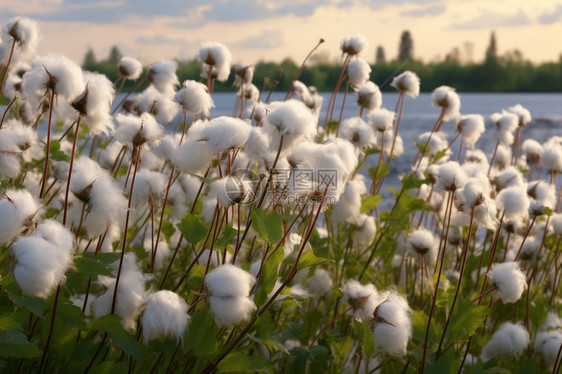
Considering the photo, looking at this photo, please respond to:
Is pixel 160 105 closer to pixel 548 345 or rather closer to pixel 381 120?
pixel 381 120

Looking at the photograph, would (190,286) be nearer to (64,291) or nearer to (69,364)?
(69,364)

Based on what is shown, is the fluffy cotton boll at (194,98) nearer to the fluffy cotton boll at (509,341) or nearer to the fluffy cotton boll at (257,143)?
the fluffy cotton boll at (257,143)

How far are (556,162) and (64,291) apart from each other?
2.21 metres

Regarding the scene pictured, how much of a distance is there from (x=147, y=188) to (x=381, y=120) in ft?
3.73

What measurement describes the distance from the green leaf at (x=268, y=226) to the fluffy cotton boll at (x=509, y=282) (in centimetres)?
78

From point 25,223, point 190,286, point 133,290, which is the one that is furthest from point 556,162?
point 25,223

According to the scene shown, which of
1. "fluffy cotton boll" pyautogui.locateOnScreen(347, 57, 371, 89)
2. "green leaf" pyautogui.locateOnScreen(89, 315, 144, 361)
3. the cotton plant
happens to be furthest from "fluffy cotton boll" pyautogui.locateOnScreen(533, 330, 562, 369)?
"green leaf" pyautogui.locateOnScreen(89, 315, 144, 361)

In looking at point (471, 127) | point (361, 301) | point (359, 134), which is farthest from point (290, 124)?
point (471, 127)

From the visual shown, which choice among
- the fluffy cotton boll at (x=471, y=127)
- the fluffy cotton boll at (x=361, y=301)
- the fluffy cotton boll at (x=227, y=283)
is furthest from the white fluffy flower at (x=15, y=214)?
Answer: the fluffy cotton boll at (x=471, y=127)

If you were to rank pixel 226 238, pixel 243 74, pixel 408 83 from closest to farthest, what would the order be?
pixel 226 238 → pixel 243 74 → pixel 408 83

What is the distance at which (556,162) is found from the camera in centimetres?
300

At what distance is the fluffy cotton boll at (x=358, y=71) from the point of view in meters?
2.46

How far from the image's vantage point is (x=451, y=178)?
1907mm

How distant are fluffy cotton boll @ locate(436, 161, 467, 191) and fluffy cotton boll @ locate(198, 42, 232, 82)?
746 mm
